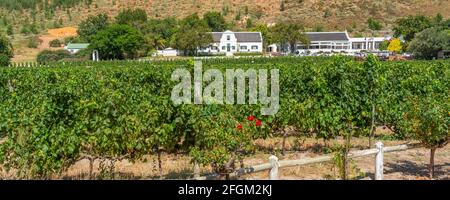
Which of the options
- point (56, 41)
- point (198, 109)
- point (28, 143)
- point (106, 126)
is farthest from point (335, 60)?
point (56, 41)

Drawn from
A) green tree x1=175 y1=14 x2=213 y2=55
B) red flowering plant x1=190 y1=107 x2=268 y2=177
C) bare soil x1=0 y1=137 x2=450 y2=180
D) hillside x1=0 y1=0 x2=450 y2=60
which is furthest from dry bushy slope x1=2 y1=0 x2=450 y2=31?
red flowering plant x1=190 y1=107 x2=268 y2=177

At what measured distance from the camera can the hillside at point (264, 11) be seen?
105 meters

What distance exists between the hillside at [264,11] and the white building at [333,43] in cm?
1232

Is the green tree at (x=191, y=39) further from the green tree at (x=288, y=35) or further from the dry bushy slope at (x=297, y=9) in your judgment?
the dry bushy slope at (x=297, y=9)

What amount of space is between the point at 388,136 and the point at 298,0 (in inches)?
4040

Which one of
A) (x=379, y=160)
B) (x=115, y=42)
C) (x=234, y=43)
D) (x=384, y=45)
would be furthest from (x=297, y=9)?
(x=379, y=160)

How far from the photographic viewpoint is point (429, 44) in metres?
57.8

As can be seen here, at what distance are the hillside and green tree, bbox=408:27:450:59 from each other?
4243 centimetres

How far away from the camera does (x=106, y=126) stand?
8375mm

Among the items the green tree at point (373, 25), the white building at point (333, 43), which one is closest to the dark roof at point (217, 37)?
the white building at point (333, 43)

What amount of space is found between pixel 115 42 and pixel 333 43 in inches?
1661

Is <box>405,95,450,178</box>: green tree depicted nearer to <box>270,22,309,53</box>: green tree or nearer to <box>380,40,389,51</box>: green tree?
<box>270,22,309,53</box>: green tree

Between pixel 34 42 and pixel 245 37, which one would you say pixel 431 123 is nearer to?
pixel 245 37
